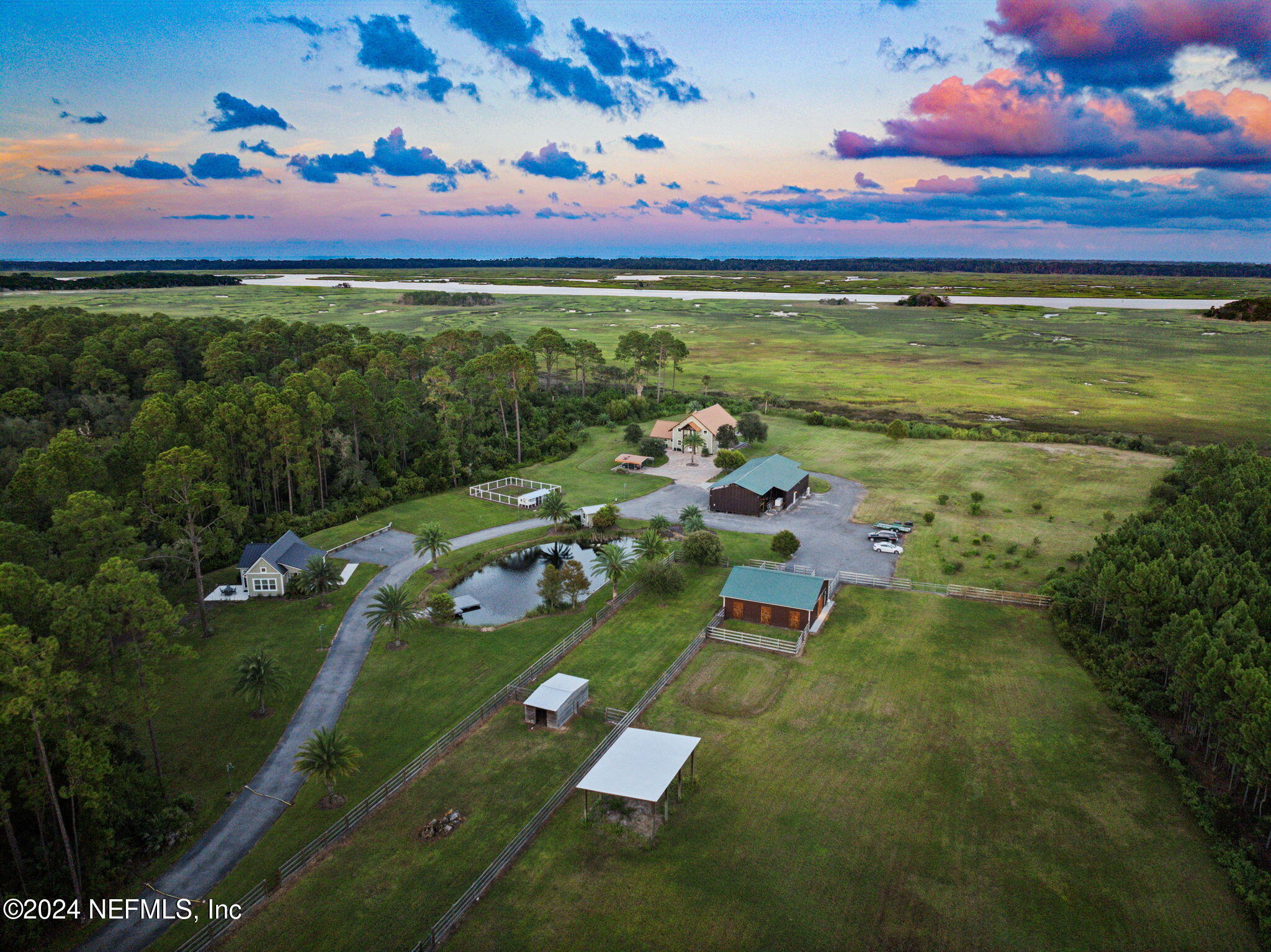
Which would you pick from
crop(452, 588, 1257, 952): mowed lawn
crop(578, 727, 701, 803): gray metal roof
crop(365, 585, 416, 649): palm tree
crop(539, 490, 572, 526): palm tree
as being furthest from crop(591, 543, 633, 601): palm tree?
crop(578, 727, 701, 803): gray metal roof

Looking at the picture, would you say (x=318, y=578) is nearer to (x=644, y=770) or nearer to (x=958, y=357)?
(x=644, y=770)

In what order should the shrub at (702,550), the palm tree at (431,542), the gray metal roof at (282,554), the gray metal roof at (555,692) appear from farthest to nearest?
the palm tree at (431,542) → the shrub at (702,550) → the gray metal roof at (282,554) → the gray metal roof at (555,692)

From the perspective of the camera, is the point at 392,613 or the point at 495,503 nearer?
the point at 392,613

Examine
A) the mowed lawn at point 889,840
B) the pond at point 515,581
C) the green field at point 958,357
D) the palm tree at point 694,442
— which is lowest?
the pond at point 515,581

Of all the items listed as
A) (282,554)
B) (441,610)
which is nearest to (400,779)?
(441,610)

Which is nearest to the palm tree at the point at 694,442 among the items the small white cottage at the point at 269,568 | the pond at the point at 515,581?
the pond at the point at 515,581

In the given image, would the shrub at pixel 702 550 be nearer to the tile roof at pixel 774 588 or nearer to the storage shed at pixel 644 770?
the tile roof at pixel 774 588

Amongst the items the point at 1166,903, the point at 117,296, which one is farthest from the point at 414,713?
the point at 117,296
